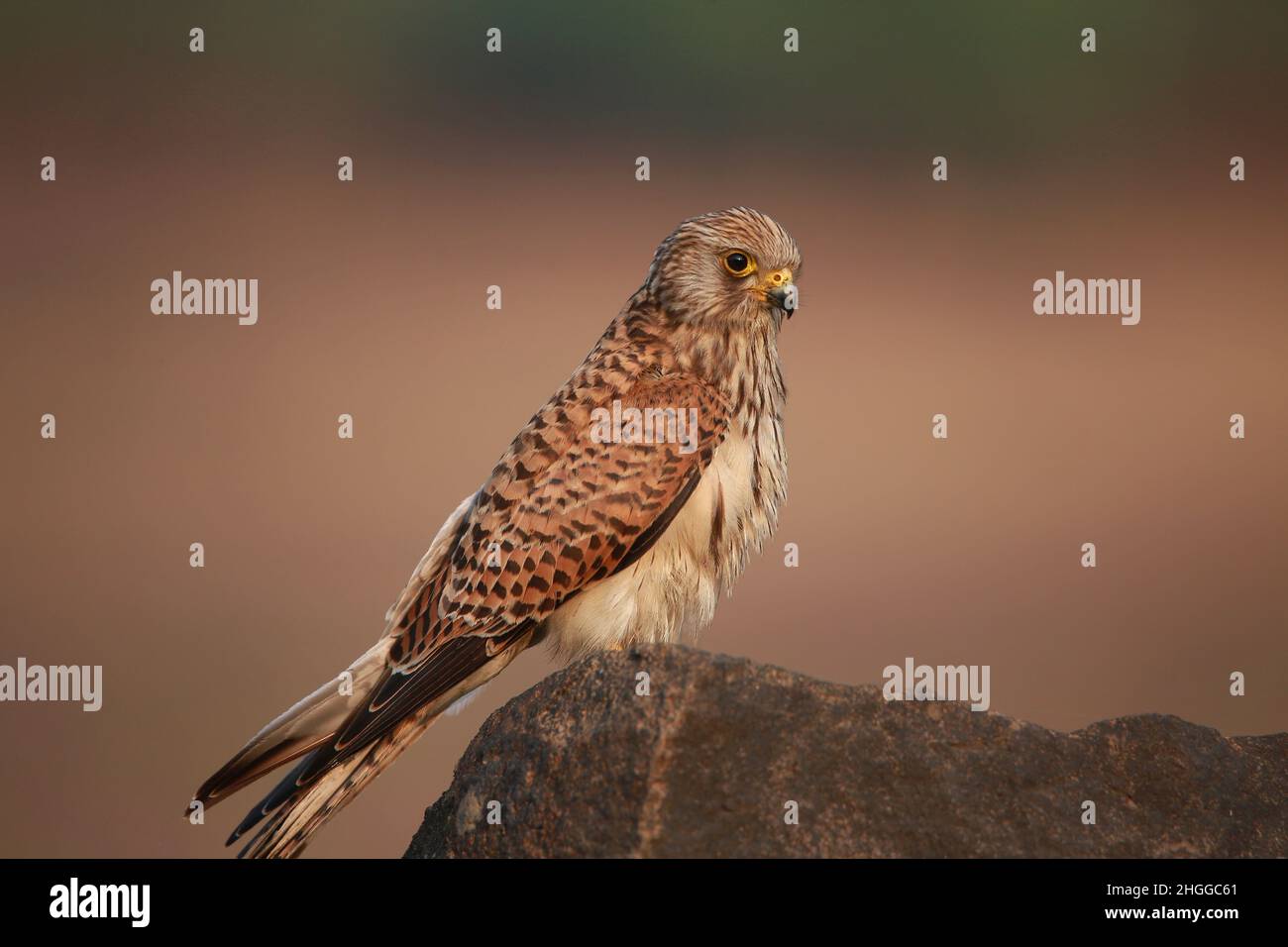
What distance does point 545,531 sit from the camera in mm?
4094

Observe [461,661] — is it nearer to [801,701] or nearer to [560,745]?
[560,745]

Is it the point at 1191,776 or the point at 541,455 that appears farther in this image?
the point at 541,455

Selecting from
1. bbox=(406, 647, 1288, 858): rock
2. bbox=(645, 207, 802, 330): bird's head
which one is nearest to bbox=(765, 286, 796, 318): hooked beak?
bbox=(645, 207, 802, 330): bird's head

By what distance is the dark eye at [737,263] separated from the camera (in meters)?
4.43

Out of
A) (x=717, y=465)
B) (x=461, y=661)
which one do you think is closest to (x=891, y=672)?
(x=717, y=465)

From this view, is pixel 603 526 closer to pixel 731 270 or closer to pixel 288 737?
pixel 731 270

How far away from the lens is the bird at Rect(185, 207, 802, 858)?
3830 millimetres

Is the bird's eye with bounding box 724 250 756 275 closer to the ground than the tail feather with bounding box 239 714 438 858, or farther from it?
farther from it

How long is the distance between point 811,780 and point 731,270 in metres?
1.75

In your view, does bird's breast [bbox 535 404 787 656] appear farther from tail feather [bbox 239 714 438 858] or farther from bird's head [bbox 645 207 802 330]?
tail feather [bbox 239 714 438 858]

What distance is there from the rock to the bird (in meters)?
0.42

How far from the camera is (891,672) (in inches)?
288

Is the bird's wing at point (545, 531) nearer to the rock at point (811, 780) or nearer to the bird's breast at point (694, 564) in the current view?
the bird's breast at point (694, 564)

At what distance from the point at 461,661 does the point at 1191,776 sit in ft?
6.37
